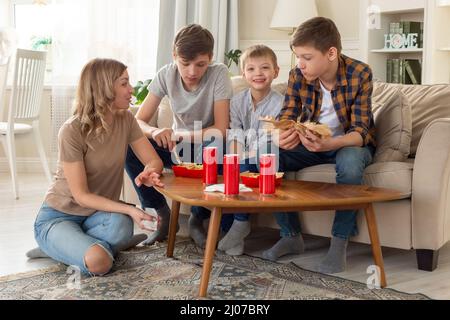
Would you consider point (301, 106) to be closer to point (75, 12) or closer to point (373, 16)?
point (373, 16)

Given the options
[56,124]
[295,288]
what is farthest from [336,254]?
[56,124]

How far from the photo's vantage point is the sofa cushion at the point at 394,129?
2.91 m

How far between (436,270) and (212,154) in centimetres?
97

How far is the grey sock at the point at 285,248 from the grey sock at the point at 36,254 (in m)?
0.89

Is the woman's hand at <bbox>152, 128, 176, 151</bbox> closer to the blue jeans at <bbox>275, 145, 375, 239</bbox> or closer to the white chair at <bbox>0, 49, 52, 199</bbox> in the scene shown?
Result: the blue jeans at <bbox>275, 145, 375, 239</bbox>

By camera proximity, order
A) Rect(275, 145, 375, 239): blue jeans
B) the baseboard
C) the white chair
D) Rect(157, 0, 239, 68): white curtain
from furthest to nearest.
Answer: the baseboard → Rect(157, 0, 239, 68): white curtain → the white chair → Rect(275, 145, 375, 239): blue jeans

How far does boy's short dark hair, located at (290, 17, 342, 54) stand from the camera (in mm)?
2744

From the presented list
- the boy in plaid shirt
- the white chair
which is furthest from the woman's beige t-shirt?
the white chair

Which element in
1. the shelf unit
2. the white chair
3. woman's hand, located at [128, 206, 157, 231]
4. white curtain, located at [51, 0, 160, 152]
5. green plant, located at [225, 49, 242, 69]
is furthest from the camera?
white curtain, located at [51, 0, 160, 152]

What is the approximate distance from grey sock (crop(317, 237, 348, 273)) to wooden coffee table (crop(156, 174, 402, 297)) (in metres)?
0.22

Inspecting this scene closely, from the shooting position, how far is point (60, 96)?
5.39 meters

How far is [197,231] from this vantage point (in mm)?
3066

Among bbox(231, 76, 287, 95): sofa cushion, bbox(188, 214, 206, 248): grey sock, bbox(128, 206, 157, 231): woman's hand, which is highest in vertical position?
bbox(231, 76, 287, 95): sofa cushion
